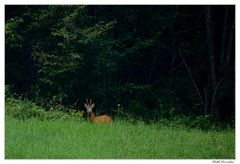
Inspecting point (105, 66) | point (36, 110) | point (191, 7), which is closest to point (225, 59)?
point (191, 7)

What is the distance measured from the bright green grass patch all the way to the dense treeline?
3.85 m

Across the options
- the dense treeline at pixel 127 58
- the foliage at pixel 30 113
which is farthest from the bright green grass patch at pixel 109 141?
the dense treeline at pixel 127 58

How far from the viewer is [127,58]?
885 inches

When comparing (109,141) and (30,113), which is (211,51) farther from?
(109,141)

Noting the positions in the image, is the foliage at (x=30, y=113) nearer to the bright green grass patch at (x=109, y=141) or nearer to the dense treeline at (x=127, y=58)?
the bright green grass patch at (x=109, y=141)

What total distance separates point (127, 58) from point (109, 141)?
837 centimetres

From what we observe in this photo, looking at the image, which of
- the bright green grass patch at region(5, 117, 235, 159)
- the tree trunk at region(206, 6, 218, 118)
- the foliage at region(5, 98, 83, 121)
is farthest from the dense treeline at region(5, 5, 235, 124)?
the bright green grass patch at region(5, 117, 235, 159)

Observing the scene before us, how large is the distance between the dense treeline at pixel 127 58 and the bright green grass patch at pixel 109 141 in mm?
3851

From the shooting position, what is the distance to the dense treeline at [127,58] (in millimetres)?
20734

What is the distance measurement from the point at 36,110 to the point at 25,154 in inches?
180

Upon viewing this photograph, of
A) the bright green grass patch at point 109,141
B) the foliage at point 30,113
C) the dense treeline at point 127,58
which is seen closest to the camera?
the bright green grass patch at point 109,141

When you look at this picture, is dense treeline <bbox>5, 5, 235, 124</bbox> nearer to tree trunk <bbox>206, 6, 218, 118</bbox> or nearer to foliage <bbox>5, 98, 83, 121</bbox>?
tree trunk <bbox>206, 6, 218, 118</bbox>

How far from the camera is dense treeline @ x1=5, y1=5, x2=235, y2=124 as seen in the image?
2073 cm
